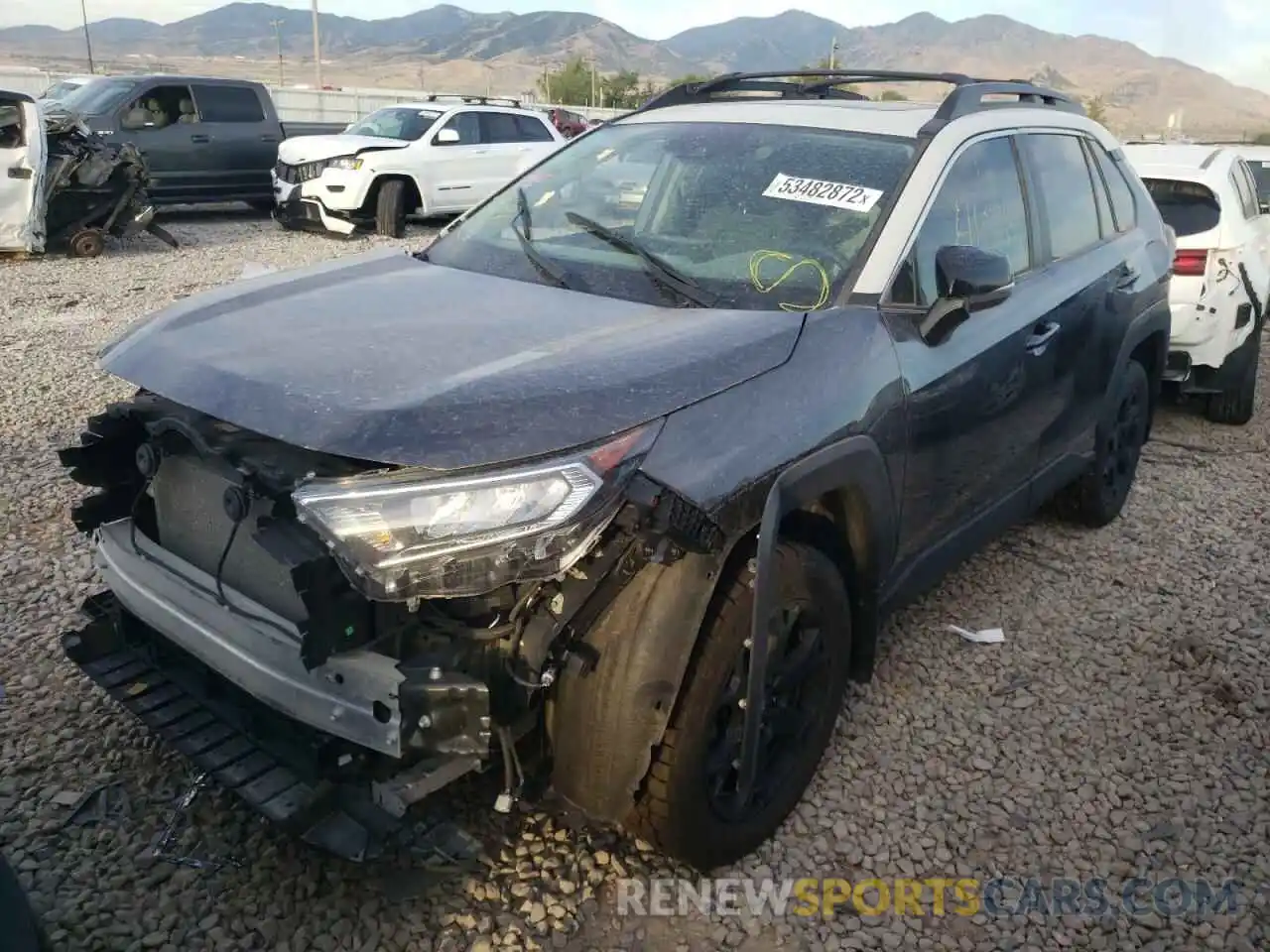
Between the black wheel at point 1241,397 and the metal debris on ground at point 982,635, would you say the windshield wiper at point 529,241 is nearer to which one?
the metal debris on ground at point 982,635

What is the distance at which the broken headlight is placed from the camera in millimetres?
2039

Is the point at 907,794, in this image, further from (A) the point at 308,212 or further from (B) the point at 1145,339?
(A) the point at 308,212

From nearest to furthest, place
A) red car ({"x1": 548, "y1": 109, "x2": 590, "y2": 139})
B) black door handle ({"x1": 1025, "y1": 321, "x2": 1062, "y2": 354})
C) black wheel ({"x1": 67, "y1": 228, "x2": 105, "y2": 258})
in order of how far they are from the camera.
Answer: black door handle ({"x1": 1025, "y1": 321, "x2": 1062, "y2": 354}) < black wheel ({"x1": 67, "y1": 228, "x2": 105, "y2": 258}) < red car ({"x1": 548, "y1": 109, "x2": 590, "y2": 139})

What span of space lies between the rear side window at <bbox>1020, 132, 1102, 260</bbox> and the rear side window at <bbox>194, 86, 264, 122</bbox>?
12265mm

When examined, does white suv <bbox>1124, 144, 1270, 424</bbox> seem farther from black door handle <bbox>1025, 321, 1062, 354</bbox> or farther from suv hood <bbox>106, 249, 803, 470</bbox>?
suv hood <bbox>106, 249, 803, 470</bbox>

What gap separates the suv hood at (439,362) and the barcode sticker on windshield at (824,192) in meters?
0.57

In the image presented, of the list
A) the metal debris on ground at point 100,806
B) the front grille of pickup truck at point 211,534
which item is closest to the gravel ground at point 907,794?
the metal debris on ground at point 100,806

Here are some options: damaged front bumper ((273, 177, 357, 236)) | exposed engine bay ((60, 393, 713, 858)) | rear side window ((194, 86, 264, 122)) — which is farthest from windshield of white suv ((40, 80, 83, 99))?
exposed engine bay ((60, 393, 713, 858))

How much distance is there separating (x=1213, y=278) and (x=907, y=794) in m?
4.80

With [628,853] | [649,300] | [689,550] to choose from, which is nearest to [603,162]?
[649,300]

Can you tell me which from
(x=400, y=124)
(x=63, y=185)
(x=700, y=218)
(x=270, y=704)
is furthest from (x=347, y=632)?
(x=400, y=124)

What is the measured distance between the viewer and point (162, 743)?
3.06m

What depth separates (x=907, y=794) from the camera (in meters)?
3.08

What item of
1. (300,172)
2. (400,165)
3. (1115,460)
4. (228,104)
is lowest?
(1115,460)
